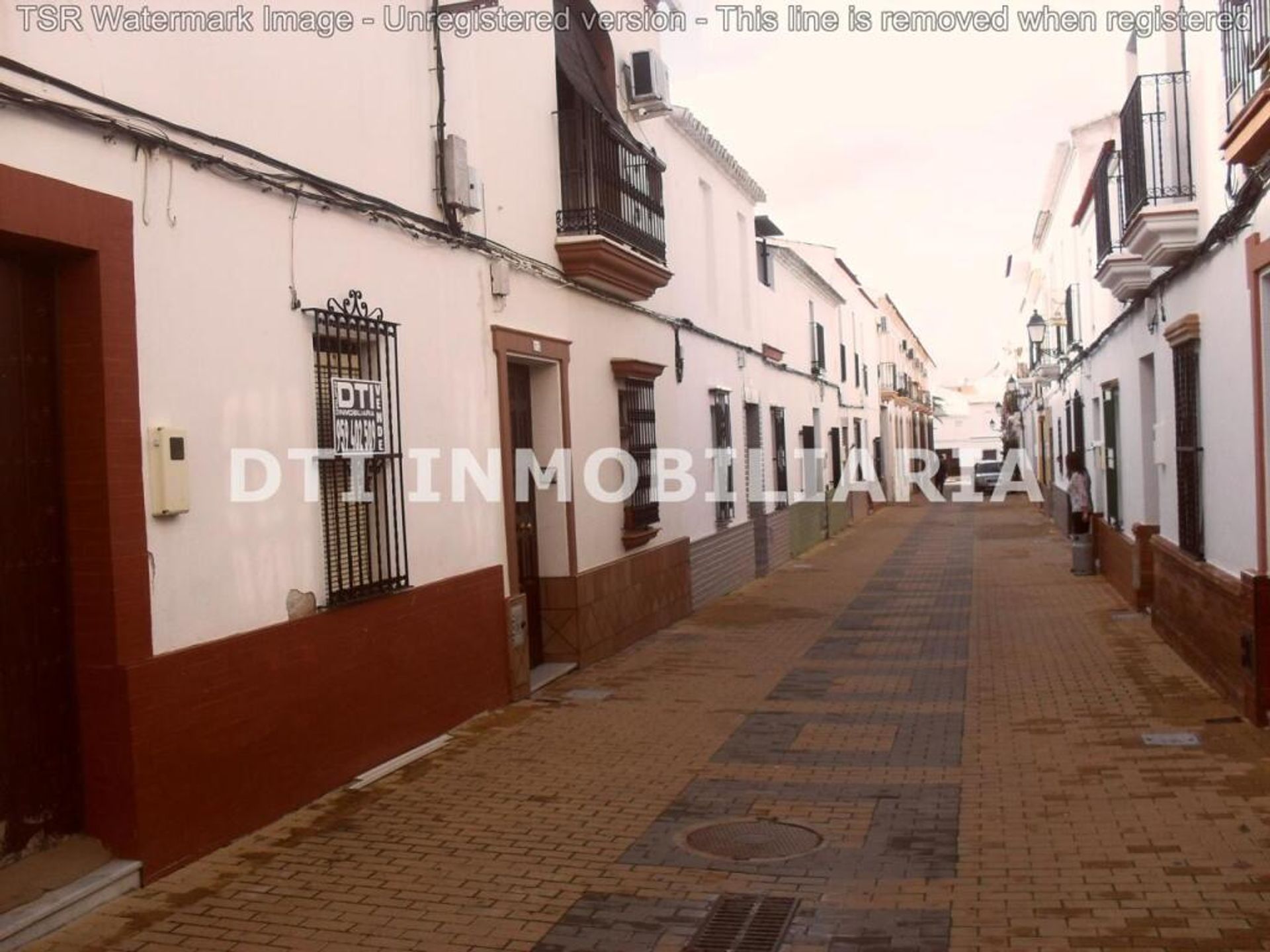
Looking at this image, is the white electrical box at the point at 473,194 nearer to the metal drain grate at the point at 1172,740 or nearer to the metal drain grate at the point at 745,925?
the metal drain grate at the point at 745,925

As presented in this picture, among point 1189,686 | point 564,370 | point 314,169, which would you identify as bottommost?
point 1189,686

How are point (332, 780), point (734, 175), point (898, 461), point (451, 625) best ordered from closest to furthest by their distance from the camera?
point (332, 780) → point (451, 625) → point (734, 175) → point (898, 461)

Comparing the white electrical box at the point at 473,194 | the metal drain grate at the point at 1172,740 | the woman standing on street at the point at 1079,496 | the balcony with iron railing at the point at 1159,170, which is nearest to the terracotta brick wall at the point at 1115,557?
the woman standing on street at the point at 1079,496

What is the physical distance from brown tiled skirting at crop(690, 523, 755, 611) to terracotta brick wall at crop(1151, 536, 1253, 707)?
4.90 meters

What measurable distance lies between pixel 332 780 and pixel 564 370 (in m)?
4.36

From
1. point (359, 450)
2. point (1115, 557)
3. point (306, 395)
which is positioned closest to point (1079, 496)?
point (1115, 557)

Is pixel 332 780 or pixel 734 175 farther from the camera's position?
pixel 734 175

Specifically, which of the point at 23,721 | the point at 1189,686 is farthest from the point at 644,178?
the point at 23,721

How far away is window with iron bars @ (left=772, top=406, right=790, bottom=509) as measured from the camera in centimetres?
1891

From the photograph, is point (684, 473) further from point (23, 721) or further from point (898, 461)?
point (898, 461)

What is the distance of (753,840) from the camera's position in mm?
5484

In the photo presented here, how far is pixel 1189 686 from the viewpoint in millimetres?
8398

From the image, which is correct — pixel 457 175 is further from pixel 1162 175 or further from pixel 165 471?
pixel 1162 175

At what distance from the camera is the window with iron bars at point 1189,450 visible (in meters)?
8.68
